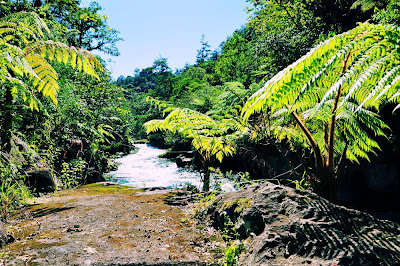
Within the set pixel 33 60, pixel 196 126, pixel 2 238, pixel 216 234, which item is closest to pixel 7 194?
pixel 2 238

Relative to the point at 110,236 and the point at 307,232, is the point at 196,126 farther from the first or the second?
the point at 307,232

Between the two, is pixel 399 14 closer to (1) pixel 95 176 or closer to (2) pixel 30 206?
(2) pixel 30 206

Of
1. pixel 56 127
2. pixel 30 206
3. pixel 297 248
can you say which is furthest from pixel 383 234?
pixel 56 127

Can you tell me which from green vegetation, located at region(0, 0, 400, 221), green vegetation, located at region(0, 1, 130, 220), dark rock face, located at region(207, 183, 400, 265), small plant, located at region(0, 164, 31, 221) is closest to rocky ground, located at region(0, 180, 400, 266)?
dark rock face, located at region(207, 183, 400, 265)

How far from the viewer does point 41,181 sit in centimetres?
424

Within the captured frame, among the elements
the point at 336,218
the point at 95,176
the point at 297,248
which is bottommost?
the point at 95,176

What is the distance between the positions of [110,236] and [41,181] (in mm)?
2758

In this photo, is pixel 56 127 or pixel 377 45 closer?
pixel 377 45

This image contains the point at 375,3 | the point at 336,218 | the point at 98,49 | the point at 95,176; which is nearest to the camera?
the point at 336,218

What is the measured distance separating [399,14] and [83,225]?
21.1 feet

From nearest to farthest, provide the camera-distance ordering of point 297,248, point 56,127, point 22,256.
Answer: point 297,248
point 22,256
point 56,127

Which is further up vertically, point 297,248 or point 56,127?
point 56,127

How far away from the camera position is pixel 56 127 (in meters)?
5.52

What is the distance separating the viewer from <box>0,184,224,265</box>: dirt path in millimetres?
1815
